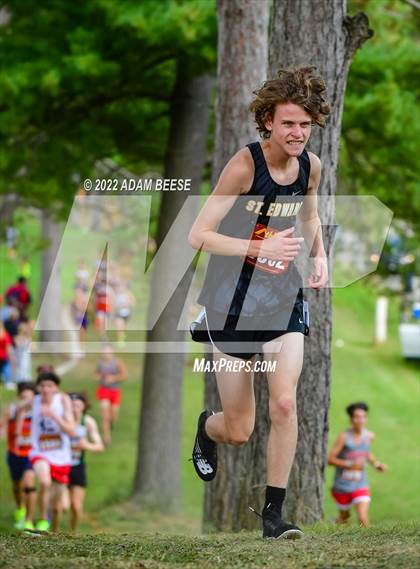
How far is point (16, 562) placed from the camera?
5.48 meters

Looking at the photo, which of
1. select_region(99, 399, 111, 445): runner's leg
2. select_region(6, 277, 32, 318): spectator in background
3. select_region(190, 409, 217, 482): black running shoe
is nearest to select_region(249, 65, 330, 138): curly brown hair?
select_region(190, 409, 217, 482): black running shoe

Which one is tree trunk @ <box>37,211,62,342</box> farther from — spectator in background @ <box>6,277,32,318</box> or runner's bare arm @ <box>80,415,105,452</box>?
runner's bare arm @ <box>80,415,105,452</box>

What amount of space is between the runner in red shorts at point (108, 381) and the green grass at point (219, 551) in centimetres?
1329

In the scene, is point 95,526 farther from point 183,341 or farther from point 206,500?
point 206,500

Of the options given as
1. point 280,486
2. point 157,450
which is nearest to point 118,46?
point 157,450

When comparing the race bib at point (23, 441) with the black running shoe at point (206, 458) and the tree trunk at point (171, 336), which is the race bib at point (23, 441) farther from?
the black running shoe at point (206, 458)

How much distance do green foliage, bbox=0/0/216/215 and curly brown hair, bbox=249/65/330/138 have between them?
885cm

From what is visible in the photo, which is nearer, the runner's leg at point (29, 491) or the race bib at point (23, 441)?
the runner's leg at point (29, 491)

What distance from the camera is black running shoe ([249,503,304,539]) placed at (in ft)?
21.4

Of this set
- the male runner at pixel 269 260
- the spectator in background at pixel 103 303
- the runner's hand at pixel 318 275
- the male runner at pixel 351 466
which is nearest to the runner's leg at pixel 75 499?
the spectator in background at pixel 103 303

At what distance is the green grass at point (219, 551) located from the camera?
5.39 metres

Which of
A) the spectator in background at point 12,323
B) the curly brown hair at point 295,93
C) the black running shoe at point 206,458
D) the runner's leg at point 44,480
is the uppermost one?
the spectator in background at point 12,323

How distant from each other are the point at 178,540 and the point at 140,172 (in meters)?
13.6

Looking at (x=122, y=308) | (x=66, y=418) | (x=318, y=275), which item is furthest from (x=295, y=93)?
(x=122, y=308)
